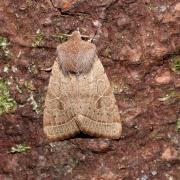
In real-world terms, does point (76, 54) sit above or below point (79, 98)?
above

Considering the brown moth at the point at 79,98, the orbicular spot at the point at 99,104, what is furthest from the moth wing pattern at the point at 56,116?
the orbicular spot at the point at 99,104

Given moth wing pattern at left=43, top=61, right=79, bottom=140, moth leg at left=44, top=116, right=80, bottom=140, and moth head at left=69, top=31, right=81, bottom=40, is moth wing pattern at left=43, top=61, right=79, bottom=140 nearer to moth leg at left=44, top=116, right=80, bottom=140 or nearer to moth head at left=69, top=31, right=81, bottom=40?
moth leg at left=44, top=116, right=80, bottom=140

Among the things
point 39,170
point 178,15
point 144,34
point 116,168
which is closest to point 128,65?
point 144,34

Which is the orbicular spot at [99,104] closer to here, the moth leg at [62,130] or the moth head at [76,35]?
the moth leg at [62,130]

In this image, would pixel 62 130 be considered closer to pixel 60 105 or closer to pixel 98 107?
pixel 60 105

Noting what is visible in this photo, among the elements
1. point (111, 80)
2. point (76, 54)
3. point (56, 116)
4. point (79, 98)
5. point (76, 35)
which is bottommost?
point (56, 116)

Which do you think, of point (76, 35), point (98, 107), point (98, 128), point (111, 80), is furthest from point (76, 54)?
point (98, 128)
